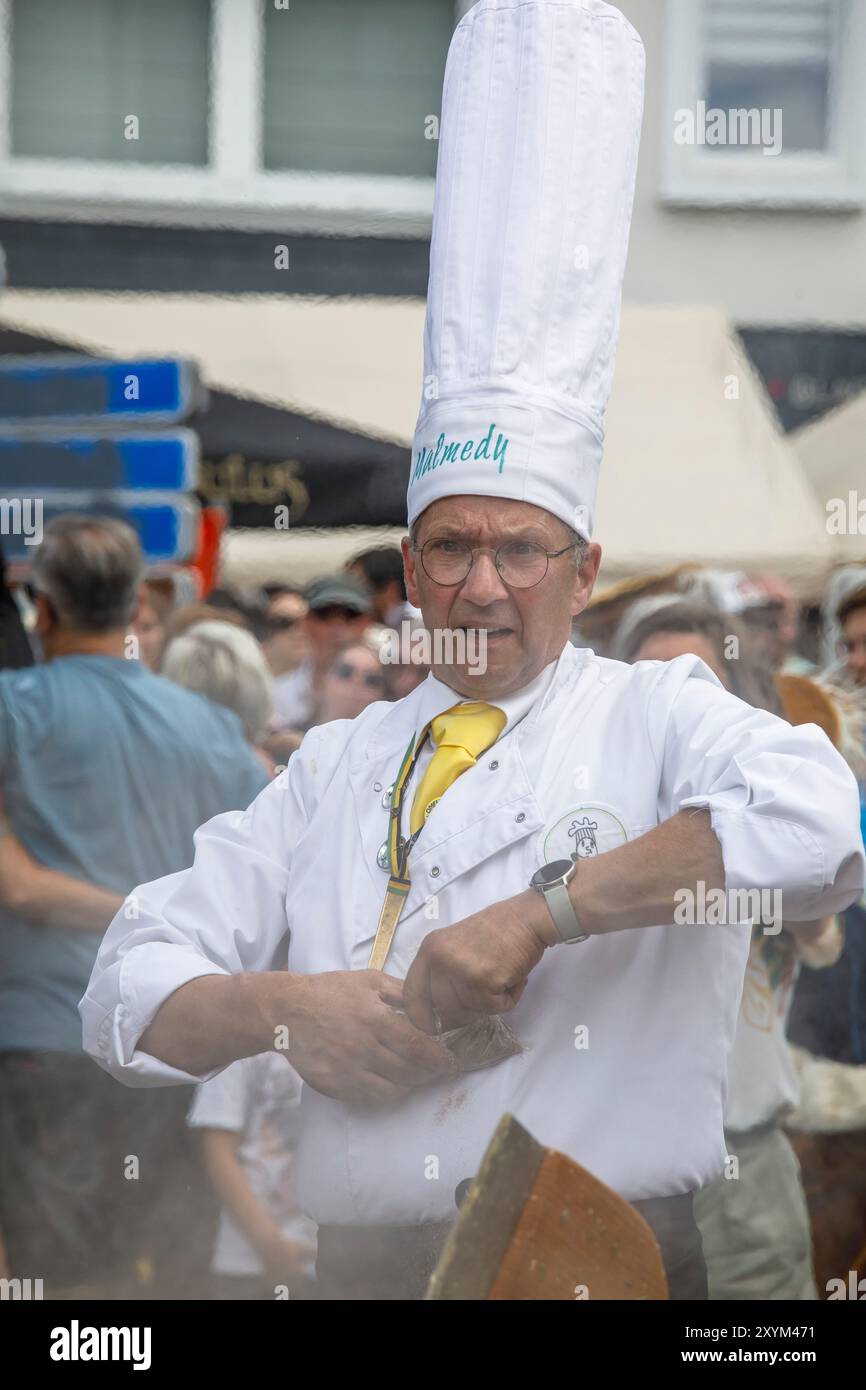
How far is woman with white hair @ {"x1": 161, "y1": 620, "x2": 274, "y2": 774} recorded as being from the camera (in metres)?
3.42

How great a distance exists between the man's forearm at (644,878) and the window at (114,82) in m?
3.85

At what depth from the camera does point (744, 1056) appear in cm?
297

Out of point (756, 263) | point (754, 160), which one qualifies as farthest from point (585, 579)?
point (754, 160)

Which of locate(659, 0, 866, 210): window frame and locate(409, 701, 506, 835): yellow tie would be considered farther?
locate(659, 0, 866, 210): window frame

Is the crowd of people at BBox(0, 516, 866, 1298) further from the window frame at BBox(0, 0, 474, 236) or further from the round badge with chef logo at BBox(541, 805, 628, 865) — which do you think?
the window frame at BBox(0, 0, 474, 236)

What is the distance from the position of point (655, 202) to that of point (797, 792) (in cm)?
277

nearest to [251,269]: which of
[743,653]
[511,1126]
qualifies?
[743,653]

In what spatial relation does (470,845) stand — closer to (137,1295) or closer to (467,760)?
(467,760)

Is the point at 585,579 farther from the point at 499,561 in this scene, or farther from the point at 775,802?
the point at 775,802

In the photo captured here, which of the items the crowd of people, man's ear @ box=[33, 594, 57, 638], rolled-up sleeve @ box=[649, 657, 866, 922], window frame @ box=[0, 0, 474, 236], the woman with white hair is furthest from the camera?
window frame @ box=[0, 0, 474, 236]

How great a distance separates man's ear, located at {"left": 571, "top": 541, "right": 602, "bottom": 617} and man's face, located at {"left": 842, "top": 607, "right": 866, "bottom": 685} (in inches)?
56.6

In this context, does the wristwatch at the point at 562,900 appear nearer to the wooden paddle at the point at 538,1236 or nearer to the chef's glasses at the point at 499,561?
the wooden paddle at the point at 538,1236

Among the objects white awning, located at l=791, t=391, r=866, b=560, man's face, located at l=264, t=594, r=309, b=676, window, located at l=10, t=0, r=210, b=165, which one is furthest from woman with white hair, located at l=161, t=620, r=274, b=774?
window, located at l=10, t=0, r=210, b=165
